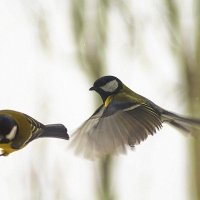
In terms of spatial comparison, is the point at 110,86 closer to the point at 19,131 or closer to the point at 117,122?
the point at 117,122

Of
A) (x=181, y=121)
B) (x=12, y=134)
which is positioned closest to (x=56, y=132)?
(x=12, y=134)

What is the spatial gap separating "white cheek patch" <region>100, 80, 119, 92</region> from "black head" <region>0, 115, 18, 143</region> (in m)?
0.51

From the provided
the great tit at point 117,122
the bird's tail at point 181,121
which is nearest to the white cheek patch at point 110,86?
the great tit at point 117,122

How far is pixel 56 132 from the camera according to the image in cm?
343

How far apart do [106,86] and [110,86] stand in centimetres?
5

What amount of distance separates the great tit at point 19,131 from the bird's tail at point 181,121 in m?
0.41

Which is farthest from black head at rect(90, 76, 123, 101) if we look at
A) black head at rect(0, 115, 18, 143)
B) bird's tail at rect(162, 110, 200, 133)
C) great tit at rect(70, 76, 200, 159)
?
black head at rect(0, 115, 18, 143)

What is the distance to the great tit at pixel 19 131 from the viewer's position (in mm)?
3408

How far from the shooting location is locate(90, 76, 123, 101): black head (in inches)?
119

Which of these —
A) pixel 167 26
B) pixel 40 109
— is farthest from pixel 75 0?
pixel 40 109

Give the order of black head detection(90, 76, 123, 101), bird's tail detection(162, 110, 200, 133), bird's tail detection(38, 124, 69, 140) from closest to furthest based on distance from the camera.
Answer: black head detection(90, 76, 123, 101)
bird's tail detection(162, 110, 200, 133)
bird's tail detection(38, 124, 69, 140)

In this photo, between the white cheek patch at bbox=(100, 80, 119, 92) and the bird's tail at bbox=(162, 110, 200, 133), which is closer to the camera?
the white cheek patch at bbox=(100, 80, 119, 92)

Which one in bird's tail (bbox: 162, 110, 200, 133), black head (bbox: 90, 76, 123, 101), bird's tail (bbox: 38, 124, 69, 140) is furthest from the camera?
bird's tail (bbox: 38, 124, 69, 140)

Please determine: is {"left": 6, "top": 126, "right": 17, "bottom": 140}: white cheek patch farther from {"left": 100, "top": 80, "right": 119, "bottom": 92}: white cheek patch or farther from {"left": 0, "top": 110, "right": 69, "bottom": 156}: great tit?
{"left": 100, "top": 80, "right": 119, "bottom": 92}: white cheek patch
